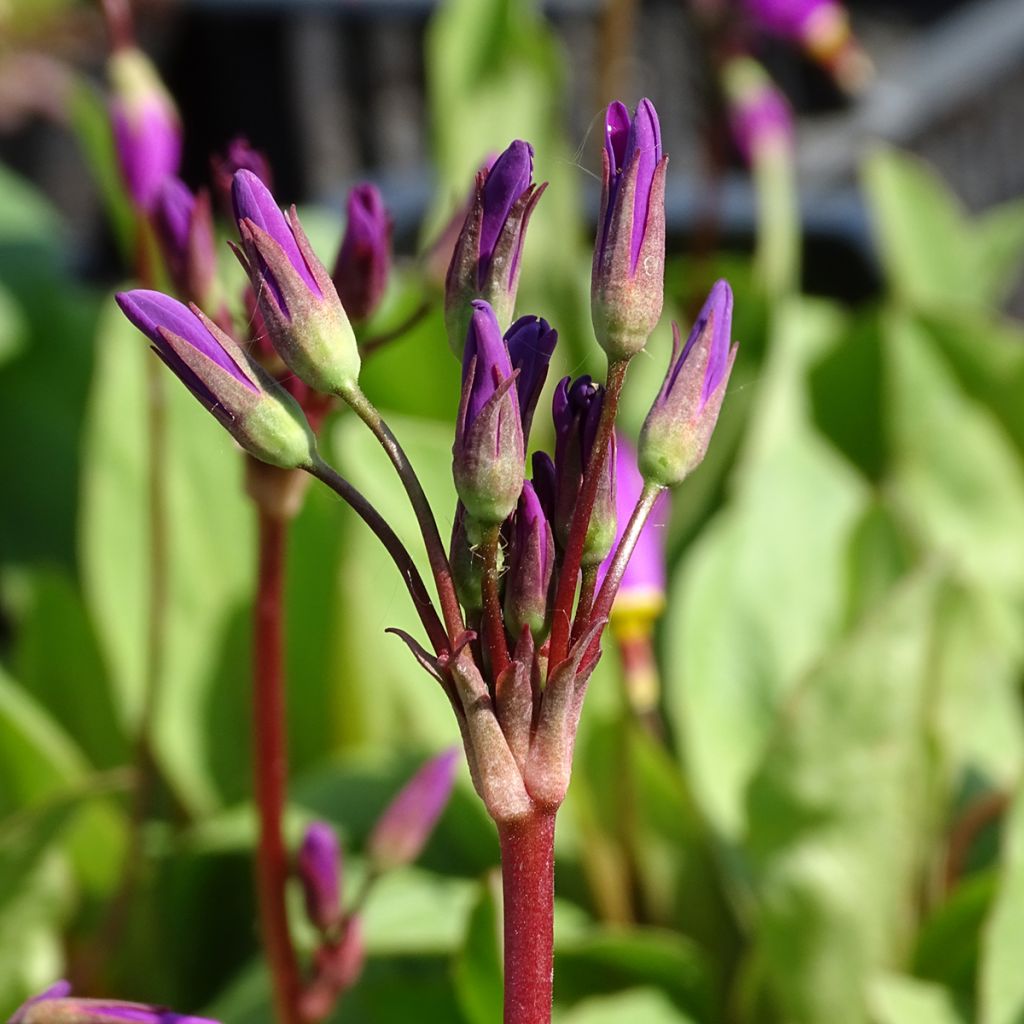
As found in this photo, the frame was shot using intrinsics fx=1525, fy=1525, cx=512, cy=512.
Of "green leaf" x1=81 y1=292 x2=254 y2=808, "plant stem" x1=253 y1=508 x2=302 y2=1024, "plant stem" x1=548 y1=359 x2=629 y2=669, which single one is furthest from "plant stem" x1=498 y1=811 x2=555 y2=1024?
"green leaf" x1=81 y1=292 x2=254 y2=808

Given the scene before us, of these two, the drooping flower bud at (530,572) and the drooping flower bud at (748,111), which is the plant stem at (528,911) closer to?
the drooping flower bud at (530,572)

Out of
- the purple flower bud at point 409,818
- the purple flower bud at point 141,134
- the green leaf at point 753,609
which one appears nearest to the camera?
the purple flower bud at point 409,818

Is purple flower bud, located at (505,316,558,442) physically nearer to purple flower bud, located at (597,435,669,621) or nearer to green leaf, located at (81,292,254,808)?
purple flower bud, located at (597,435,669,621)

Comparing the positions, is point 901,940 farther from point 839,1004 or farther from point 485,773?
point 485,773

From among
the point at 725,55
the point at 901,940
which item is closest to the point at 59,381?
the point at 725,55

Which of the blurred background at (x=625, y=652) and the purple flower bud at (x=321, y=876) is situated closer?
the purple flower bud at (x=321, y=876)

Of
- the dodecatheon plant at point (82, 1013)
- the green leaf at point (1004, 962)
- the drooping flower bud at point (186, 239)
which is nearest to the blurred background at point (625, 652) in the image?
the green leaf at point (1004, 962)
